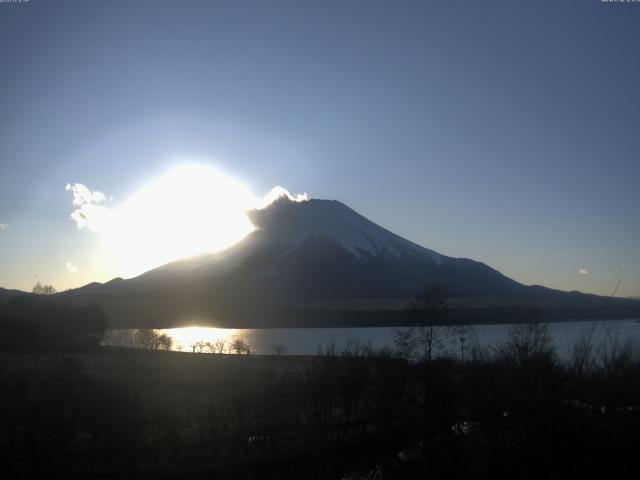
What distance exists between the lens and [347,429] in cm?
2084

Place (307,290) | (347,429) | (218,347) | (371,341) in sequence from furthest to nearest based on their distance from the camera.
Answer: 1. (307,290)
2. (218,347)
3. (371,341)
4. (347,429)

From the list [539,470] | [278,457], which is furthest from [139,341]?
[539,470]

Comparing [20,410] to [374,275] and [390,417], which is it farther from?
[374,275]

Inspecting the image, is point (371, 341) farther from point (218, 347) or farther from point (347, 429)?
point (347, 429)

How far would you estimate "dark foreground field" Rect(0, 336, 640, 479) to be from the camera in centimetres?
1179

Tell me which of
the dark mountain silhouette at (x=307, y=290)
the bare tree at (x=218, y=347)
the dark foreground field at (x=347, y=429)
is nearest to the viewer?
the dark foreground field at (x=347, y=429)

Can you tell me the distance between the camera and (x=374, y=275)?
181 metres

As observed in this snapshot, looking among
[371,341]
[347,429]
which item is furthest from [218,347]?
[347,429]

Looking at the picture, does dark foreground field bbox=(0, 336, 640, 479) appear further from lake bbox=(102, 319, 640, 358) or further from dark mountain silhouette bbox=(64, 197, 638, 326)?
dark mountain silhouette bbox=(64, 197, 638, 326)

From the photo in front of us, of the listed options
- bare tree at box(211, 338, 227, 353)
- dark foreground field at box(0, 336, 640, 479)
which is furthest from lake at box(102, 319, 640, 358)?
dark foreground field at box(0, 336, 640, 479)

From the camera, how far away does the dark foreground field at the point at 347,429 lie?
1179cm

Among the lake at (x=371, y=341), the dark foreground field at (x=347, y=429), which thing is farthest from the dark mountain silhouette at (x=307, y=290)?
the dark foreground field at (x=347, y=429)

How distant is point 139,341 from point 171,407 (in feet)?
172

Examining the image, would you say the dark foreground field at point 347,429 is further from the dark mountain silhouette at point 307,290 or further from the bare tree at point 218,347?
the dark mountain silhouette at point 307,290
